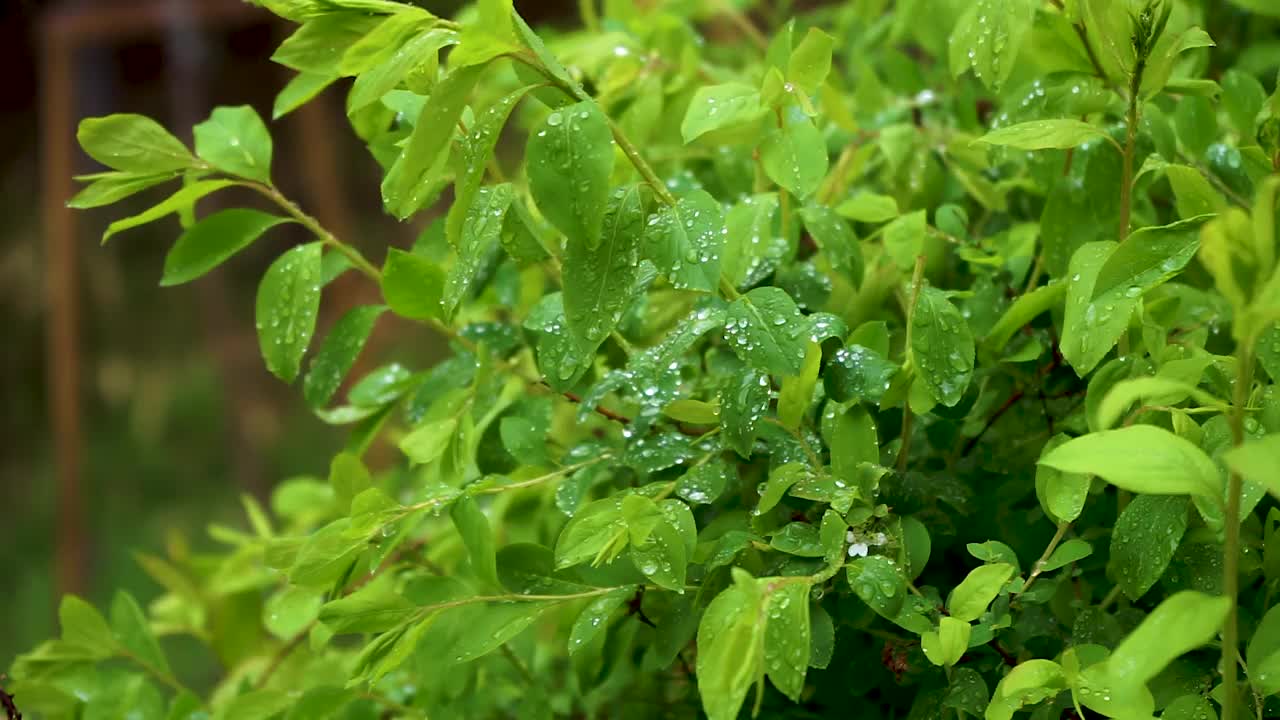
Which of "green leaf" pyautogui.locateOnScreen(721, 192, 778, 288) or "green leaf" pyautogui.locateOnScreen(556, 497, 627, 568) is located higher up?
"green leaf" pyautogui.locateOnScreen(721, 192, 778, 288)

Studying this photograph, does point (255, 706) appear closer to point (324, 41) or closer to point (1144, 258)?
point (324, 41)

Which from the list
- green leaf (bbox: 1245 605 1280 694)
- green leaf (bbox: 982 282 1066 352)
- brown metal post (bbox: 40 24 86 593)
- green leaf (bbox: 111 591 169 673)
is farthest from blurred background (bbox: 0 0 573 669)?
green leaf (bbox: 1245 605 1280 694)

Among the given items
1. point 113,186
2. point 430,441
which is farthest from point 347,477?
point 113,186

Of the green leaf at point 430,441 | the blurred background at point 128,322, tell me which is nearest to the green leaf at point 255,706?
the green leaf at point 430,441

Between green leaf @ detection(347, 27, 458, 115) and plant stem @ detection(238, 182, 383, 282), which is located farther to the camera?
plant stem @ detection(238, 182, 383, 282)

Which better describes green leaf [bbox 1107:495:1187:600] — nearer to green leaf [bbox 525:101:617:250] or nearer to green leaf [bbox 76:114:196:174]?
green leaf [bbox 525:101:617:250]

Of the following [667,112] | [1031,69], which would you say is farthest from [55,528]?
[1031,69]

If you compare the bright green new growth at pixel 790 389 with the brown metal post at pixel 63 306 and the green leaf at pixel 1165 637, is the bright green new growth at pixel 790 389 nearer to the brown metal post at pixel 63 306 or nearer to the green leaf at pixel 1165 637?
the green leaf at pixel 1165 637
